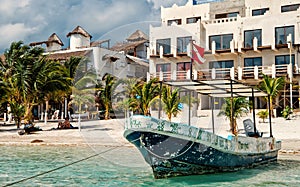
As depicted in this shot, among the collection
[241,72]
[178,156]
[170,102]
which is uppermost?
[241,72]

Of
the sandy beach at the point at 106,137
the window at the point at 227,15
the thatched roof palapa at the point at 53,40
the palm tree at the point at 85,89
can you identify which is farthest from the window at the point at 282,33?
the thatched roof palapa at the point at 53,40

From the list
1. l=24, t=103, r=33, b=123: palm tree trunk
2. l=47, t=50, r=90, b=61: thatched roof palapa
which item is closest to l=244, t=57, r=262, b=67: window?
l=47, t=50, r=90, b=61: thatched roof palapa

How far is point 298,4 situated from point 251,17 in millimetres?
4895

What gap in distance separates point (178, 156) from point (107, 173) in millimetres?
2826

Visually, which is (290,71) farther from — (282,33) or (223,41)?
(223,41)

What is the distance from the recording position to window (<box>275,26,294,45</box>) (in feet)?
108

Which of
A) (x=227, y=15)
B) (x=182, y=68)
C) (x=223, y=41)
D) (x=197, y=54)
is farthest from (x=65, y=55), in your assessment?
(x=197, y=54)

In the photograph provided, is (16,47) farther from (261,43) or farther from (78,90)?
(261,43)

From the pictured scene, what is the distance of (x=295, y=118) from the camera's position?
27.1m

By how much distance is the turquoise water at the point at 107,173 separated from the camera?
1001cm

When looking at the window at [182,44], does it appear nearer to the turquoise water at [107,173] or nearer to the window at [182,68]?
the window at [182,68]

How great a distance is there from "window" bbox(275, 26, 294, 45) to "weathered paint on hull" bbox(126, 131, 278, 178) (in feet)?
81.7

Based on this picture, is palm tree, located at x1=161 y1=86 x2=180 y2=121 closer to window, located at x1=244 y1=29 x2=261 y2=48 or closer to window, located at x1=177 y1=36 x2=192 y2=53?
window, located at x1=177 y1=36 x2=192 y2=53

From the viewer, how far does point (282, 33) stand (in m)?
33.0
